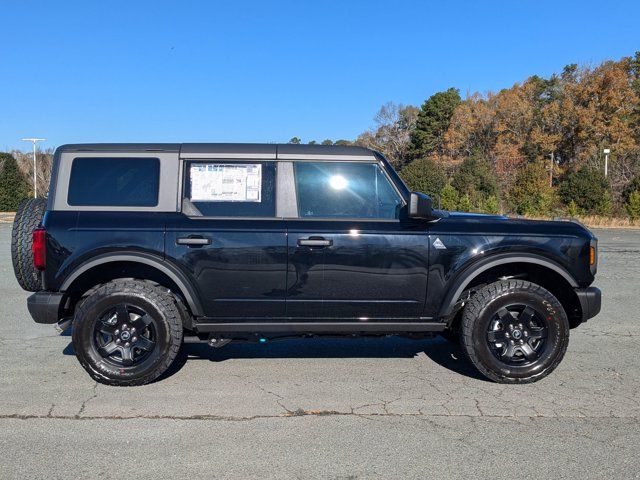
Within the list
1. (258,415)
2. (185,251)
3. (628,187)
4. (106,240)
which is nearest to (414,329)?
(258,415)

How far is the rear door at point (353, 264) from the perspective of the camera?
4.71 metres

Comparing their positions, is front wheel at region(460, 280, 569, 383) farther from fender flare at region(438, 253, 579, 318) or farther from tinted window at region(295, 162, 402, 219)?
tinted window at region(295, 162, 402, 219)

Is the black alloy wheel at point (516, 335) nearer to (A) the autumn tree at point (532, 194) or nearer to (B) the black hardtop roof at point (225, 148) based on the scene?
(B) the black hardtop roof at point (225, 148)

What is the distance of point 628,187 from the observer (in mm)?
30922

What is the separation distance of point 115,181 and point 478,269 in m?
3.13

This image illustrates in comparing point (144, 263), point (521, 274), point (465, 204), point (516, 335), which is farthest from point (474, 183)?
point (144, 263)

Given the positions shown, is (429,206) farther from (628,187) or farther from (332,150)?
(628,187)

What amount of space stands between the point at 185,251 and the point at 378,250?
1564 mm

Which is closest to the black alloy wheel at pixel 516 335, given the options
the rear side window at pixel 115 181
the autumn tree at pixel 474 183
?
the rear side window at pixel 115 181

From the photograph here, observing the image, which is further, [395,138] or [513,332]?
Answer: [395,138]

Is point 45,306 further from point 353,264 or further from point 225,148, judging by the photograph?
point 353,264

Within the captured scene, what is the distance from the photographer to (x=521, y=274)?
5.18 m

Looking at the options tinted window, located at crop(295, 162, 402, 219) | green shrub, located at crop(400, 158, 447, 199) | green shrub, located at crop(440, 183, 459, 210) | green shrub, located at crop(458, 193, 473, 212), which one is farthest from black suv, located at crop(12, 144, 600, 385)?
green shrub, located at crop(400, 158, 447, 199)

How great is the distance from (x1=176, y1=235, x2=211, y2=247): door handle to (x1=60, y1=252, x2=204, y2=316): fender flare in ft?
0.69
